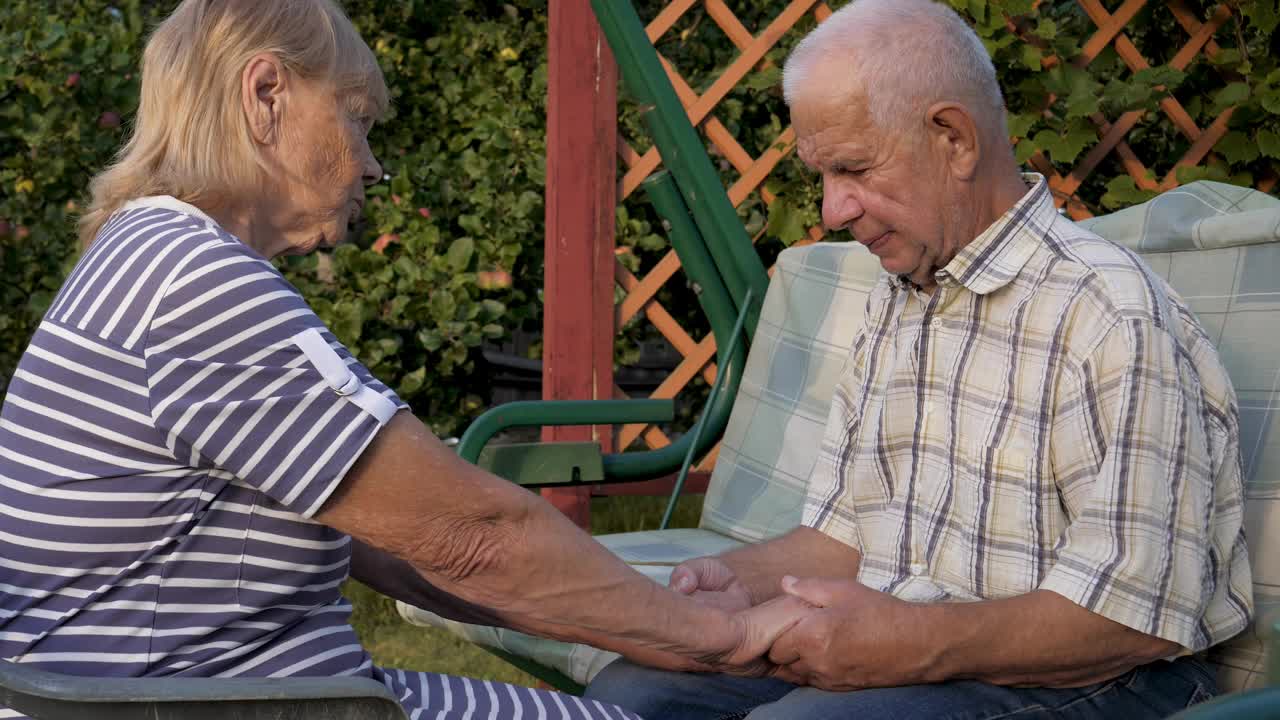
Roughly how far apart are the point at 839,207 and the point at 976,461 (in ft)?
1.29

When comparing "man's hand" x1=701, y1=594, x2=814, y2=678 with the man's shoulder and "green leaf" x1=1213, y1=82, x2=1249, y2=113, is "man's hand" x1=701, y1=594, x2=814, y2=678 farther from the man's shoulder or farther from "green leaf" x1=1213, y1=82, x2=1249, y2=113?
"green leaf" x1=1213, y1=82, x2=1249, y2=113

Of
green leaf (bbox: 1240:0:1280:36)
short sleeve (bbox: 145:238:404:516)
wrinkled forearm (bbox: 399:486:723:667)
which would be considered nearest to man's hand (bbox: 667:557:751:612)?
wrinkled forearm (bbox: 399:486:723:667)

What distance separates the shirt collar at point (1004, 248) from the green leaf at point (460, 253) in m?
2.79

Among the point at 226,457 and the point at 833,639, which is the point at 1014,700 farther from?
the point at 226,457

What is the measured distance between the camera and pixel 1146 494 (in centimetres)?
155

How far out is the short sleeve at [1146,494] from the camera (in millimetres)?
1549

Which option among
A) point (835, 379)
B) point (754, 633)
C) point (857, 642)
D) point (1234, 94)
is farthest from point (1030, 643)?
point (1234, 94)

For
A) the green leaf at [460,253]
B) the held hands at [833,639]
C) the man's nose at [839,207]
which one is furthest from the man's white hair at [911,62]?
the green leaf at [460,253]

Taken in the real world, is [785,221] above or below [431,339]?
above

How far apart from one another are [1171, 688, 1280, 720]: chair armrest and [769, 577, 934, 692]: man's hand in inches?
20.4

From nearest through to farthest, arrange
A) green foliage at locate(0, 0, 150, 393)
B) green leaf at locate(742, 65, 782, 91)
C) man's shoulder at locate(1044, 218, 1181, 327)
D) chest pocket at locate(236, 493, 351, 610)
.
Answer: chest pocket at locate(236, 493, 351, 610) → man's shoulder at locate(1044, 218, 1181, 327) → green leaf at locate(742, 65, 782, 91) → green foliage at locate(0, 0, 150, 393)

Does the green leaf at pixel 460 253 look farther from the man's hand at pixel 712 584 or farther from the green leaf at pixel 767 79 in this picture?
the man's hand at pixel 712 584

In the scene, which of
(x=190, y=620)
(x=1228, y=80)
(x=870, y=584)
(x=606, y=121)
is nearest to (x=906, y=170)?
(x=870, y=584)

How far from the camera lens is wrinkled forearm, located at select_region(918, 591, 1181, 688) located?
1.57 metres
